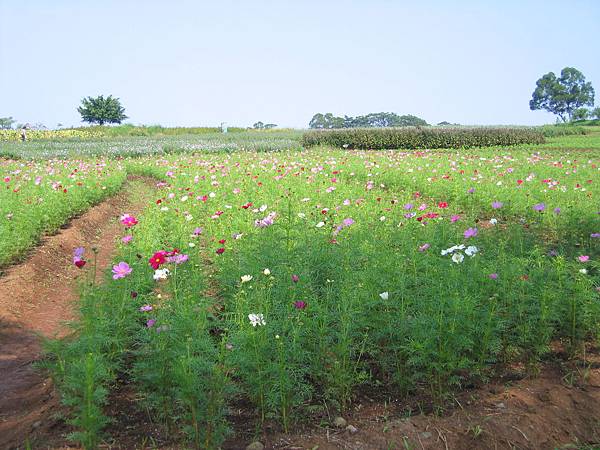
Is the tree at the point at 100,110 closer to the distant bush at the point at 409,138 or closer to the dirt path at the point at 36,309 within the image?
the distant bush at the point at 409,138

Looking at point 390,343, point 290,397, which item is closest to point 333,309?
point 390,343

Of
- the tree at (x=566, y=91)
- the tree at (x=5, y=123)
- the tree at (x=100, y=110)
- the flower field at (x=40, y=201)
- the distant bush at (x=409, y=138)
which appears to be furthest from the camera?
the tree at (x=566, y=91)

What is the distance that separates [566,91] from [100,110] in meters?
66.6

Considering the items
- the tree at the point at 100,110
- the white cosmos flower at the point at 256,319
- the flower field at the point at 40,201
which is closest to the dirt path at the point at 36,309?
the flower field at the point at 40,201

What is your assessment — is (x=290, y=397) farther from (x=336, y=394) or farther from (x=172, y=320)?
(x=172, y=320)

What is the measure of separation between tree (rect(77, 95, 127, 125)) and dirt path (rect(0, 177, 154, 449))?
52612mm

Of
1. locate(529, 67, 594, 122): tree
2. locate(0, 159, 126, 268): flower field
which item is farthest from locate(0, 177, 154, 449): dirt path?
locate(529, 67, 594, 122): tree

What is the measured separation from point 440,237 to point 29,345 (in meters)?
3.68

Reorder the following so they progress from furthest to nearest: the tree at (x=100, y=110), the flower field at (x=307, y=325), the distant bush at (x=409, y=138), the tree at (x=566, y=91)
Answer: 1. the tree at (x=566, y=91)
2. the tree at (x=100, y=110)
3. the distant bush at (x=409, y=138)
4. the flower field at (x=307, y=325)

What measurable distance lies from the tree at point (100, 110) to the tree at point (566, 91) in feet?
207

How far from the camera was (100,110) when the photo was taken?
186 ft

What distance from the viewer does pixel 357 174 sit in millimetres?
10875

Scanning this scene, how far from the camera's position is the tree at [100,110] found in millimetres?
56875

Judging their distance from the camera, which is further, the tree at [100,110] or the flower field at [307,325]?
the tree at [100,110]
